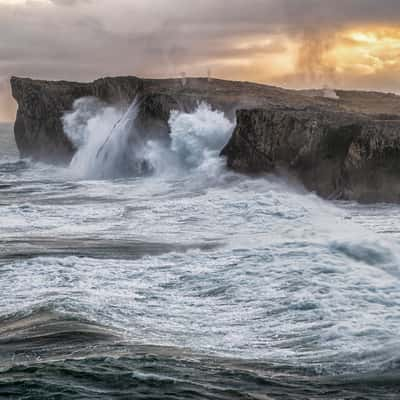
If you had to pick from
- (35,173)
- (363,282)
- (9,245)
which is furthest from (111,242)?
(35,173)

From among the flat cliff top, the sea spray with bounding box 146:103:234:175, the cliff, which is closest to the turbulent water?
the cliff

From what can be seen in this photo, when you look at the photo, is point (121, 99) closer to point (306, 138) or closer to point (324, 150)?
point (306, 138)

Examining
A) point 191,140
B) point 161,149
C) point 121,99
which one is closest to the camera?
point 191,140

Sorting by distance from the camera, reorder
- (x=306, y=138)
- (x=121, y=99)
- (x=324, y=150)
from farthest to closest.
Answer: (x=121, y=99), (x=306, y=138), (x=324, y=150)

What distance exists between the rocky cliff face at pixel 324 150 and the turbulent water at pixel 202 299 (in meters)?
1.63

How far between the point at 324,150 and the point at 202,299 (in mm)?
21480

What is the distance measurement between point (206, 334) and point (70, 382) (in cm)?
329

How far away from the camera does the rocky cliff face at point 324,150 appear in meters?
33.9

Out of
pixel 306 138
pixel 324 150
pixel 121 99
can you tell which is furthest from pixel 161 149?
pixel 324 150

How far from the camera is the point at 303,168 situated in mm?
36969

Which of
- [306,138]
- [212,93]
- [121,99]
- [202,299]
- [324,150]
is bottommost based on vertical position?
[202,299]

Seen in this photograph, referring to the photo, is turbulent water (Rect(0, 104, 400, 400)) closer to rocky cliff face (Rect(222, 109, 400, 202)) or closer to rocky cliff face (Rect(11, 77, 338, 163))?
rocky cliff face (Rect(222, 109, 400, 202))

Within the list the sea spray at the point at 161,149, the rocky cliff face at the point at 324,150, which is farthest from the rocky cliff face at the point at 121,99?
the rocky cliff face at the point at 324,150

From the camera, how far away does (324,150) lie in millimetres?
36594
